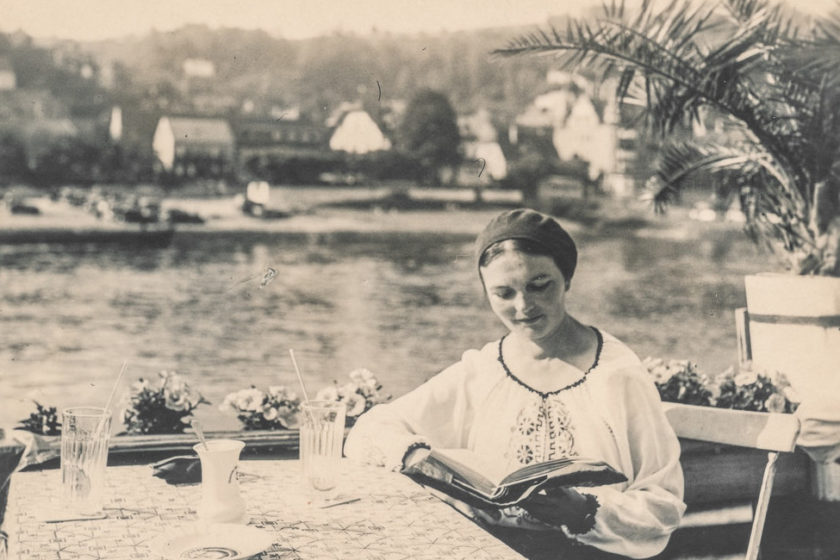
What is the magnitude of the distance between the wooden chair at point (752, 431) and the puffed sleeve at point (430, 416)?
2.05 feet

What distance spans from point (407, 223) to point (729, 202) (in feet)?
4.33

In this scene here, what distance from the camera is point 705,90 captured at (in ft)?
11.7

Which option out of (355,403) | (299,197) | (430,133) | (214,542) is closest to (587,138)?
(430,133)

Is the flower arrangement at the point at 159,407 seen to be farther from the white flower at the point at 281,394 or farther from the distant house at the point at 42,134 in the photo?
the distant house at the point at 42,134

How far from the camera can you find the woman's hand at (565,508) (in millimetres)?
2070

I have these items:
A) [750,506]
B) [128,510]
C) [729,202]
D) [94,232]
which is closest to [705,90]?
[729,202]

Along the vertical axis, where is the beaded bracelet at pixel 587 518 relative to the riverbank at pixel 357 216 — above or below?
below

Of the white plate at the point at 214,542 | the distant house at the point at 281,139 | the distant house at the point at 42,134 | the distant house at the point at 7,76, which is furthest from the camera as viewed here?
the distant house at the point at 281,139

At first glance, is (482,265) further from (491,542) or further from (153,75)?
(153,75)

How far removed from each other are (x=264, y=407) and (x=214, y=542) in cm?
140

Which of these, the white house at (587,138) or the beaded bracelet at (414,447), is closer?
the beaded bracelet at (414,447)

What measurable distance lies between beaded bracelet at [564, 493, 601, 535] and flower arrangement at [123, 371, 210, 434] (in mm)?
1373

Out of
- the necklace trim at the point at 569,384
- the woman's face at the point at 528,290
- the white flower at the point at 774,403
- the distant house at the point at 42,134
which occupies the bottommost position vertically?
the white flower at the point at 774,403

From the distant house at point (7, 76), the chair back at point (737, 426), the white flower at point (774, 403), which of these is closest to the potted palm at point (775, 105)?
the white flower at point (774, 403)
